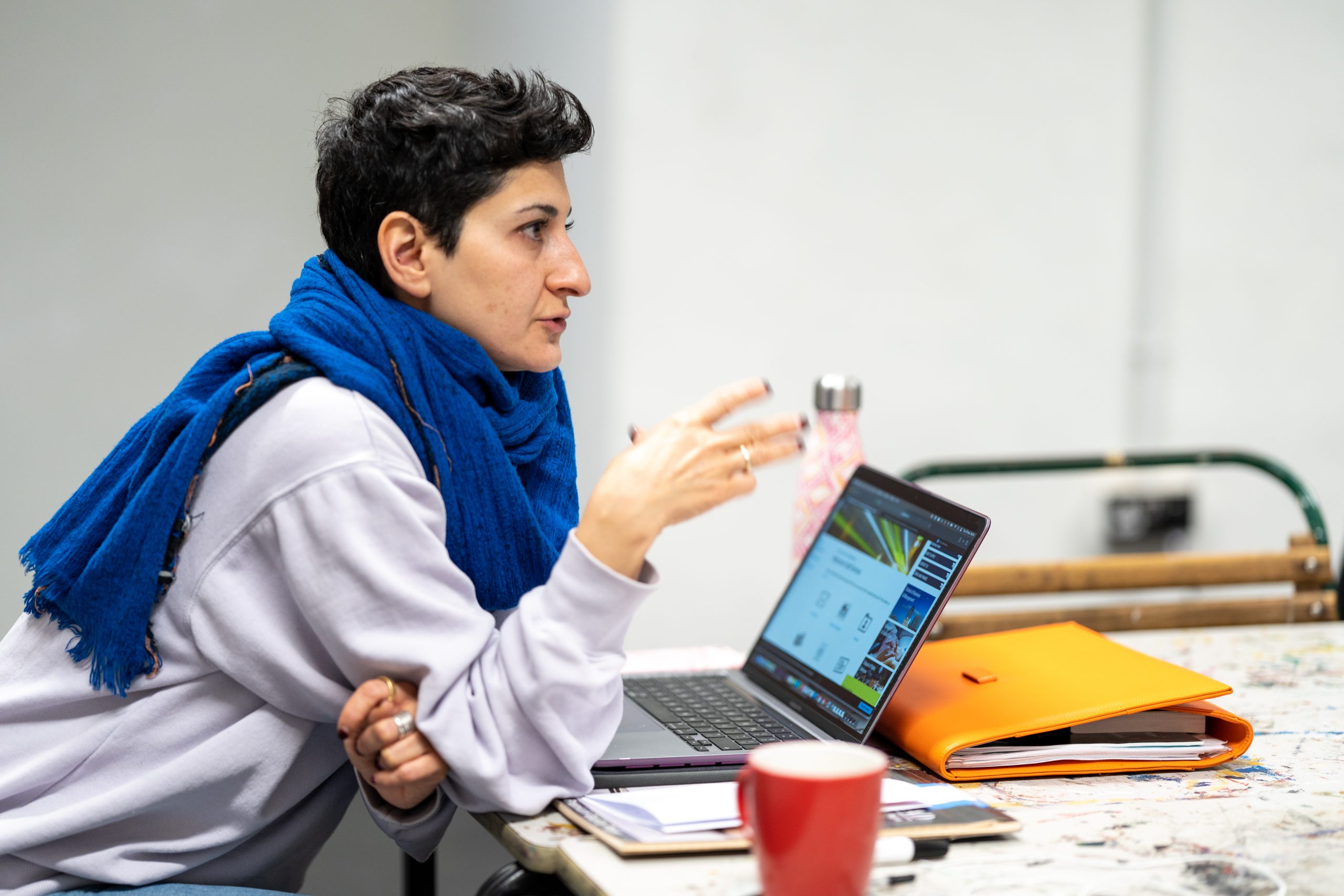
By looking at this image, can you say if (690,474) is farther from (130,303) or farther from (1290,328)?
(1290,328)

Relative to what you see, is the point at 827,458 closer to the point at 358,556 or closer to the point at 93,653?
the point at 358,556

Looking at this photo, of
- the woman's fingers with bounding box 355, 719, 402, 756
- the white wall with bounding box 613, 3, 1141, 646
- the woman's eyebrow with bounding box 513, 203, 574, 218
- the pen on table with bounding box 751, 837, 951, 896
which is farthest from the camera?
the white wall with bounding box 613, 3, 1141, 646

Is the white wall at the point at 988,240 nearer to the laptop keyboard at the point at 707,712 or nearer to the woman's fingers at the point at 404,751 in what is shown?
the laptop keyboard at the point at 707,712

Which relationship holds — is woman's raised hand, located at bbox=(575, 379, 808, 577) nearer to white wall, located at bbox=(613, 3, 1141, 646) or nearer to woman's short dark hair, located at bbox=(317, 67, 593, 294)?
woman's short dark hair, located at bbox=(317, 67, 593, 294)

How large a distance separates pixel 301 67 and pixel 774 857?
2.20 m

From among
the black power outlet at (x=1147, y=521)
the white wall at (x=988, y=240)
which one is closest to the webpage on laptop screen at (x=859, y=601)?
the white wall at (x=988, y=240)

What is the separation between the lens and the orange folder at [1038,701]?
993 mm

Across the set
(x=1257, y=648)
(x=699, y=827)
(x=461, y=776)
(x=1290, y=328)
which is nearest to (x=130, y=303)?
(x=461, y=776)

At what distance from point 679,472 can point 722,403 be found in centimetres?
7

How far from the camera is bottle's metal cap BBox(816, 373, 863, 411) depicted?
1456mm

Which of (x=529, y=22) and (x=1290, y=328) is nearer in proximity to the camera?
(x=529, y=22)

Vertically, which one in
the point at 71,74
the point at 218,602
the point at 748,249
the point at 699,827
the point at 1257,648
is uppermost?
the point at 71,74

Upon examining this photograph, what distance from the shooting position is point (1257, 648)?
1457 millimetres

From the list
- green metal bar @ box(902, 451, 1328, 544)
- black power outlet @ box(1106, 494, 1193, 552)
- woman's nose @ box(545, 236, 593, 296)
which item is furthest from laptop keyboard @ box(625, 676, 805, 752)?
black power outlet @ box(1106, 494, 1193, 552)
